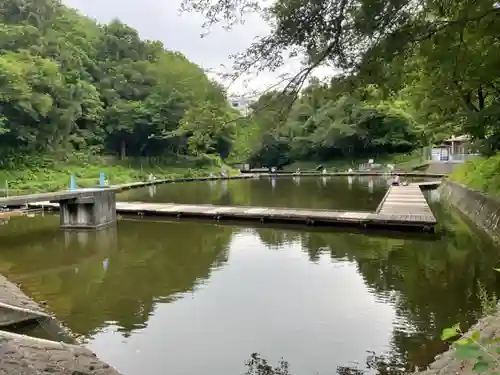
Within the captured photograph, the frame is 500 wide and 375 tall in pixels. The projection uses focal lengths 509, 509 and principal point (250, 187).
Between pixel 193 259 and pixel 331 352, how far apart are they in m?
6.91

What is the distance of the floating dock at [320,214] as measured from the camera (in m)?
16.8

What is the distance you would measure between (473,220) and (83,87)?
1296 inches

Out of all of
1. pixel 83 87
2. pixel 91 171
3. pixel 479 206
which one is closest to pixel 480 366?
pixel 479 206

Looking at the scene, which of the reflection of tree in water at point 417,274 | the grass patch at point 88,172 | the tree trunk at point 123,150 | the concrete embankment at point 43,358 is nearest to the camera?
the concrete embankment at point 43,358

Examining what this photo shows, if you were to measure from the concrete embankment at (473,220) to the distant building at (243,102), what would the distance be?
3239mm

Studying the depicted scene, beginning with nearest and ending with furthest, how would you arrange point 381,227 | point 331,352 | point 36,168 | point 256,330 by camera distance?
point 331,352
point 256,330
point 381,227
point 36,168

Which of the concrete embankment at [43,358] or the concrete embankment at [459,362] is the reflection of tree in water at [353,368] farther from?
the concrete embankment at [43,358]

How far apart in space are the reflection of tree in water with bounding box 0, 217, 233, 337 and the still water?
0.04 m

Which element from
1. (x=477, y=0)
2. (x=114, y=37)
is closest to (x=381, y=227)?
(x=477, y=0)

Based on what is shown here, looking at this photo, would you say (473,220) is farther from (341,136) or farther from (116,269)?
(341,136)

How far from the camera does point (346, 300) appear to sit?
30.8 ft

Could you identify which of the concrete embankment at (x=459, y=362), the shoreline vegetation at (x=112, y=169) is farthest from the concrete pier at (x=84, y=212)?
the concrete embankment at (x=459, y=362)

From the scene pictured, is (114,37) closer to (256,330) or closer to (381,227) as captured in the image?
(381,227)

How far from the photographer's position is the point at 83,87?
41.4 meters
